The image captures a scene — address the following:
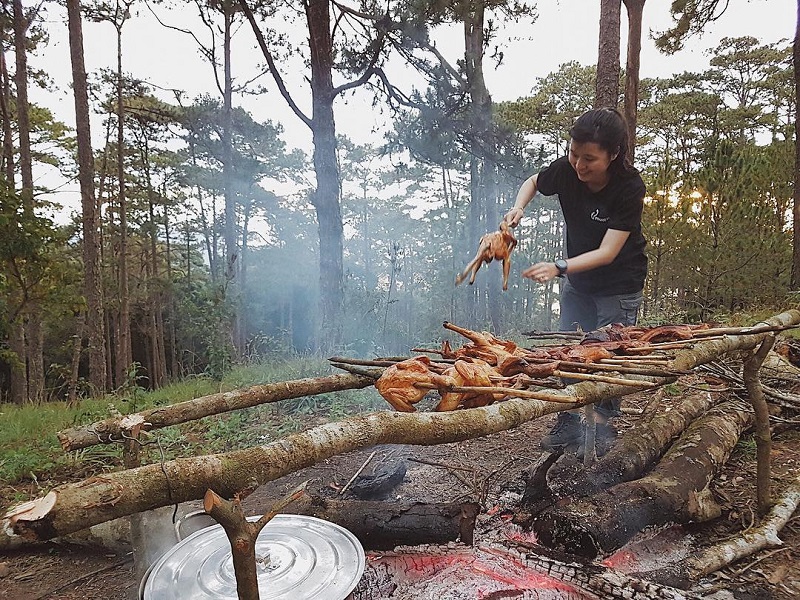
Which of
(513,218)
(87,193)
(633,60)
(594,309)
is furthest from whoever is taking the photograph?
(87,193)

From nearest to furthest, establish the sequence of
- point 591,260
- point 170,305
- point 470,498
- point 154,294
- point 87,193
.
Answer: point 591,260 < point 470,498 < point 87,193 < point 154,294 < point 170,305

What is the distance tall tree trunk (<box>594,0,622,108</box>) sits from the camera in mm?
6668

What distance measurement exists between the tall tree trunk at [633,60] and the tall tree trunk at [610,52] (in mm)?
972

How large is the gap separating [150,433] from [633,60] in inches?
353

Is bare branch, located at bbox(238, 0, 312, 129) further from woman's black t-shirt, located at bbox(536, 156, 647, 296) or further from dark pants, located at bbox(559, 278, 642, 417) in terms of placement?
dark pants, located at bbox(559, 278, 642, 417)

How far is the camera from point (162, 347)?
1898 cm

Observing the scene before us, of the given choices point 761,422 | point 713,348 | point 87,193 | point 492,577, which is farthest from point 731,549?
point 87,193

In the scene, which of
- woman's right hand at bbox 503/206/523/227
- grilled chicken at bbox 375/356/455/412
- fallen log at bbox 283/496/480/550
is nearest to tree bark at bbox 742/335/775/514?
Result: woman's right hand at bbox 503/206/523/227

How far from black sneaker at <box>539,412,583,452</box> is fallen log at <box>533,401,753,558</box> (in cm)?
66

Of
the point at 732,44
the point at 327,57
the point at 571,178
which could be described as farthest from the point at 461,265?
the point at 571,178

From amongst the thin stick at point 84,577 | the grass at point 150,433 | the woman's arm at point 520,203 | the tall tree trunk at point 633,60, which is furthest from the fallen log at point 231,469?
the tall tree trunk at point 633,60

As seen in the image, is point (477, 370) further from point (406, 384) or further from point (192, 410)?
point (192, 410)

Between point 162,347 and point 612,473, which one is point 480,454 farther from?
point 162,347

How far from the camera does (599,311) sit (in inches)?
125
